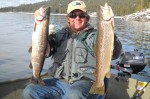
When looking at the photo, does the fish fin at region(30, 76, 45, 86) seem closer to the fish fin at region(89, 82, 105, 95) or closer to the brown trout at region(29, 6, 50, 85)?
the brown trout at region(29, 6, 50, 85)

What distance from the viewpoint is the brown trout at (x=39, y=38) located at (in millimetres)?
4328

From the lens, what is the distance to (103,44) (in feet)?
13.3

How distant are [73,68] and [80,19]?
82cm

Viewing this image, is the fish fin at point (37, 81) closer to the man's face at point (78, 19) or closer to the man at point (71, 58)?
the man at point (71, 58)

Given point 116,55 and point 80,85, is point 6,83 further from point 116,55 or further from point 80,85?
point 116,55

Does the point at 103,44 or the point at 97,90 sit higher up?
the point at 103,44

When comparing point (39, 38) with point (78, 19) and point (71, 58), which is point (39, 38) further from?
point (78, 19)

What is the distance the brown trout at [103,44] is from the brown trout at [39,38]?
81cm

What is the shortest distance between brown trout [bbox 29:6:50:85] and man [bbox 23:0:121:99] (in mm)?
328

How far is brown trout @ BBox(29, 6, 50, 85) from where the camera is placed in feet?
14.2

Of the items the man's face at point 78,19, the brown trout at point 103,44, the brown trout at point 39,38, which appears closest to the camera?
the brown trout at point 103,44

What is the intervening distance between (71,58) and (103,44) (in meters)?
0.91

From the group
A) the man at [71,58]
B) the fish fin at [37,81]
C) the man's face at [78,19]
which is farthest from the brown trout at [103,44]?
the man's face at [78,19]

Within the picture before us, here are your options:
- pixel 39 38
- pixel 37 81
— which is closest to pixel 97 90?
pixel 37 81
